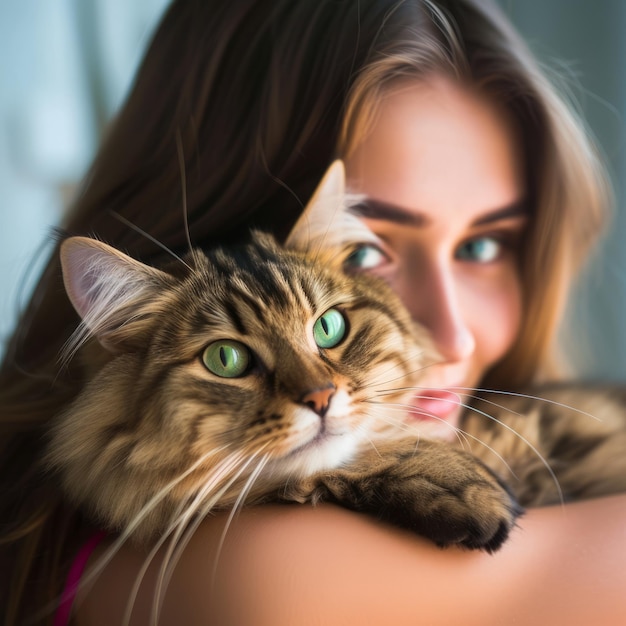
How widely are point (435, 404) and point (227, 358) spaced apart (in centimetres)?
33

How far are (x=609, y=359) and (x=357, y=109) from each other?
76cm

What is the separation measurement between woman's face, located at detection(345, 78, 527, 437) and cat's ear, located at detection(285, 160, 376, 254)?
32 mm

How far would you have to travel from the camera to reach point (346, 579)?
0.63 m

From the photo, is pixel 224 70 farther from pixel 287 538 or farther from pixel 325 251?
pixel 287 538

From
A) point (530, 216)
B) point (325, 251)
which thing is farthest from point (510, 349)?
point (325, 251)

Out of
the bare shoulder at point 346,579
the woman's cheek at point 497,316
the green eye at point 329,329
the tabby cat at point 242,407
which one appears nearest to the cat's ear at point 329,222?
the tabby cat at point 242,407

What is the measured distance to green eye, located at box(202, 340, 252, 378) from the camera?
739 millimetres

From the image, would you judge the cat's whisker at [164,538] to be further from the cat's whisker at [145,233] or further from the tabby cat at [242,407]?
the cat's whisker at [145,233]

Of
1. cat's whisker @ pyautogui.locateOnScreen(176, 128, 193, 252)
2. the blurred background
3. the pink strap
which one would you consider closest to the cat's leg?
the pink strap

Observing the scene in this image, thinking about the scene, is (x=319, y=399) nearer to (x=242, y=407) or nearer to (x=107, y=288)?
(x=242, y=407)

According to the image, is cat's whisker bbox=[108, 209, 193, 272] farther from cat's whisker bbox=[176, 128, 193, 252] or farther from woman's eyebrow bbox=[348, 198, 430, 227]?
woman's eyebrow bbox=[348, 198, 430, 227]

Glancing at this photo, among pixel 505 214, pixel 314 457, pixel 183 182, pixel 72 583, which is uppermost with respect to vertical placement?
pixel 505 214

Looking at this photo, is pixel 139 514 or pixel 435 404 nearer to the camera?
pixel 139 514

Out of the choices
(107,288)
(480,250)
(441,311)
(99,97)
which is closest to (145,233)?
(107,288)
